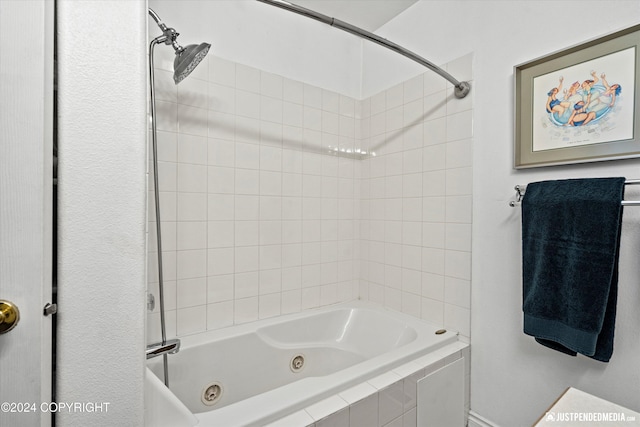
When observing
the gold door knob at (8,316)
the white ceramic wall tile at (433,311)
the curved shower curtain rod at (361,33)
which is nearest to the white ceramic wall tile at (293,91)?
the curved shower curtain rod at (361,33)

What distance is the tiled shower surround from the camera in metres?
1.61

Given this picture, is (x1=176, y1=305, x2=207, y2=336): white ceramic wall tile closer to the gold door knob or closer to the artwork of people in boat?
the gold door knob

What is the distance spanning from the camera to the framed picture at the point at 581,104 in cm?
111

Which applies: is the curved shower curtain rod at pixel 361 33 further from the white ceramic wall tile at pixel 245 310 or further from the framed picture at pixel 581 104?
the white ceramic wall tile at pixel 245 310

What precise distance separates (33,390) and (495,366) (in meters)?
1.73

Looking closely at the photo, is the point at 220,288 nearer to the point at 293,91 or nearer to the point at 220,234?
the point at 220,234

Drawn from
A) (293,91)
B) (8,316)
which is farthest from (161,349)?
(293,91)

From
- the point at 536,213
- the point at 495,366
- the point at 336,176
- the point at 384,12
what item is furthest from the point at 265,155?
the point at 495,366

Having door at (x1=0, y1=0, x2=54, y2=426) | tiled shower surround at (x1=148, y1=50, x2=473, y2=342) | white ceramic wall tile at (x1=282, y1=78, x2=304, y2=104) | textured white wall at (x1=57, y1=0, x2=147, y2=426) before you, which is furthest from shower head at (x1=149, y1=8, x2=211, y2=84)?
white ceramic wall tile at (x1=282, y1=78, x2=304, y2=104)

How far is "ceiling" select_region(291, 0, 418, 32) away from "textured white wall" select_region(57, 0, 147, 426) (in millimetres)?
1483

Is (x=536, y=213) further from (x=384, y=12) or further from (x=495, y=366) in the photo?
(x=384, y=12)

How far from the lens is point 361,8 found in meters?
1.98

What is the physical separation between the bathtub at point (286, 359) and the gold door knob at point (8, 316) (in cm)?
50

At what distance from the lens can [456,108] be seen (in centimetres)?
170
